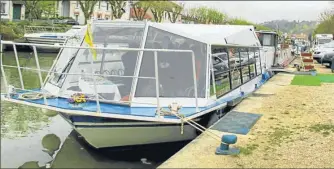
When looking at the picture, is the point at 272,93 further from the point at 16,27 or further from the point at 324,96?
the point at 16,27

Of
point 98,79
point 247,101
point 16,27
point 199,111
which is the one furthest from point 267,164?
point 16,27

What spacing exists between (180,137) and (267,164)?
2.05 m

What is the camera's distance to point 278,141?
27.0 feet

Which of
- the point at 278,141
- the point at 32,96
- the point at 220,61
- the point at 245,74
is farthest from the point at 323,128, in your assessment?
the point at 32,96

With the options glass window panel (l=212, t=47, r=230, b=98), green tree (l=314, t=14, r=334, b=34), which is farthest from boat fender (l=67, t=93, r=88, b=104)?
green tree (l=314, t=14, r=334, b=34)

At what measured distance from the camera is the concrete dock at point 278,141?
6.82m

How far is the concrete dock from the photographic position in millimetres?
6824

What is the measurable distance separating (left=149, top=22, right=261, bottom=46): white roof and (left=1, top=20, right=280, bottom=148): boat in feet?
0.16

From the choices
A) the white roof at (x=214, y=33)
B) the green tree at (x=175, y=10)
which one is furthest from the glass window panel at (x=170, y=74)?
the green tree at (x=175, y=10)

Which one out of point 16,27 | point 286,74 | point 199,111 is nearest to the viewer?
point 199,111

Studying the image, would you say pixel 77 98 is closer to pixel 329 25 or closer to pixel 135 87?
pixel 135 87

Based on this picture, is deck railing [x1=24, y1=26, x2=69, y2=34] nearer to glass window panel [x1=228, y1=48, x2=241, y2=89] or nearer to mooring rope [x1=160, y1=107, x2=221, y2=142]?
glass window panel [x1=228, y1=48, x2=241, y2=89]

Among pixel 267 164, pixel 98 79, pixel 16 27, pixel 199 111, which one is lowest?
pixel 267 164

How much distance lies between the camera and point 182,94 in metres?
8.56
